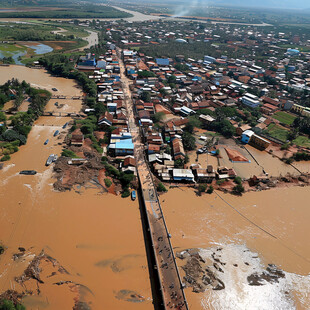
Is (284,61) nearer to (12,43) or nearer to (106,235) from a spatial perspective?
(106,235)

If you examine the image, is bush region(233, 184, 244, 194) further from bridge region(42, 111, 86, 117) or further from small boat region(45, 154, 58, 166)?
bridge region(42, 111, 86, 117)

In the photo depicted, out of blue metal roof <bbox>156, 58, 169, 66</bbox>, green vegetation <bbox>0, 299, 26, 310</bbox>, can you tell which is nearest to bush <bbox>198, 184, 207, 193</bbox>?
green vegetation <bbox>0, 299, 26, 310</bbox>

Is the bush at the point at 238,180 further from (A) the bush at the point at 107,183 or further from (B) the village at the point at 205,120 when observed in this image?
(A) the bush at the point at 107,183

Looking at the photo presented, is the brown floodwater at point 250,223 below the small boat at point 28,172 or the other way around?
below

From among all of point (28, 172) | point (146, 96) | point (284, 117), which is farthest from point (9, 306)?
point (284, 117)

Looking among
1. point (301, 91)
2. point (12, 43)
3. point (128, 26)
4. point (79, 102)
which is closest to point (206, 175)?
point (79, 102)

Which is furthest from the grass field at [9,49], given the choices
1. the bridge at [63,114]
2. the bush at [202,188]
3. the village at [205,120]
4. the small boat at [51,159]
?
the bush at [202,188]
